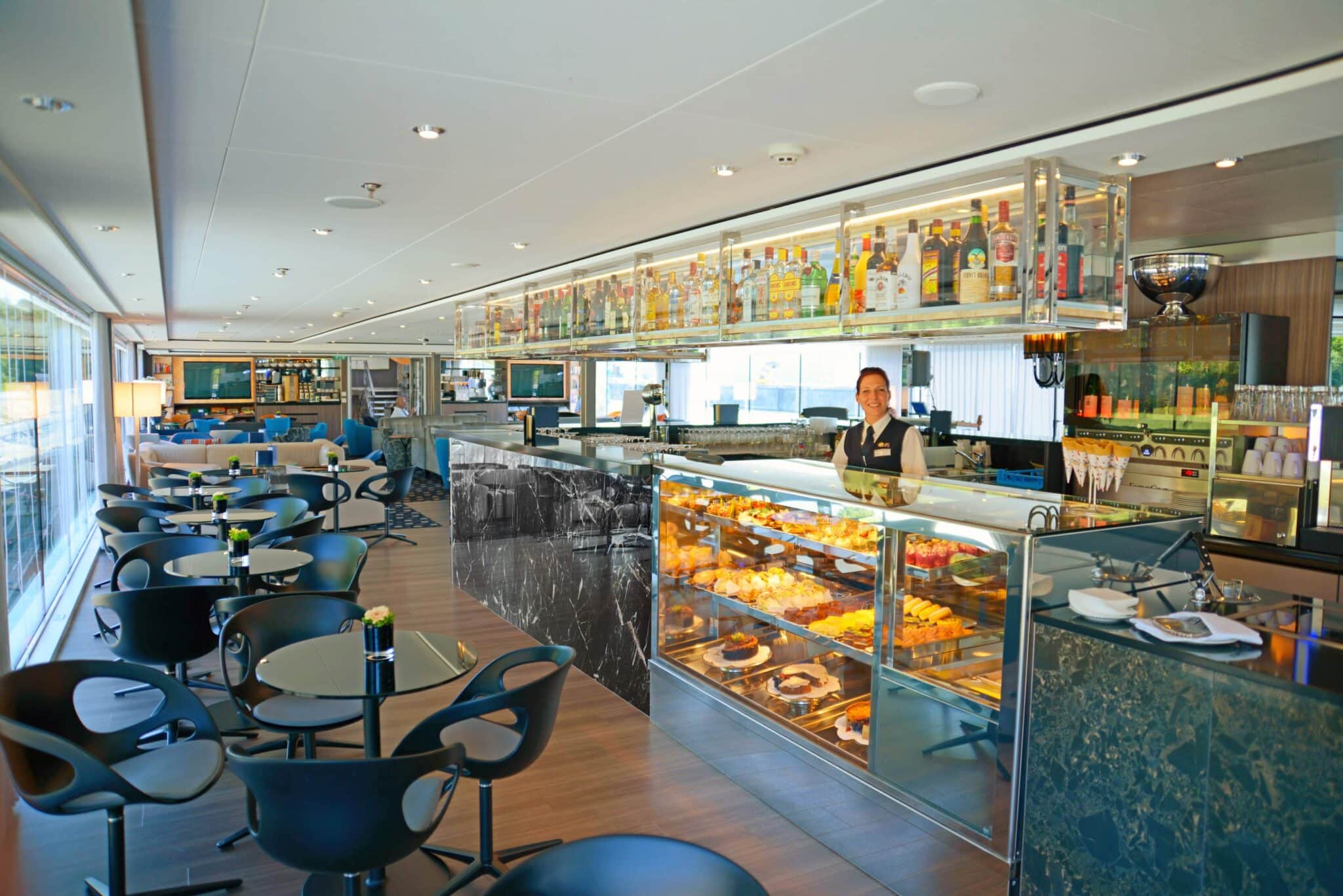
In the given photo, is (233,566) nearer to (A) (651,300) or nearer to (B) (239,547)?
(B) (239,547)

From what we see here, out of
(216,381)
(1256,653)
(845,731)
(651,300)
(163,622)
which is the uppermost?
(651,300)

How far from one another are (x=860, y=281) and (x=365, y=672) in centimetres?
273

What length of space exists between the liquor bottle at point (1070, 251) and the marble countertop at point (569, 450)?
2.27m

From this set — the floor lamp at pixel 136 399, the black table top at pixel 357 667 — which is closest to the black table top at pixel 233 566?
the black table top at pixel 357 667

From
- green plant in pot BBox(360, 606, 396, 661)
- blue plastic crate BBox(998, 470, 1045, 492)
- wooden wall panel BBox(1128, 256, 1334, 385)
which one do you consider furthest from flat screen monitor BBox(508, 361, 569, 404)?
green plant in pot BBox(360, 606, 396, 661)

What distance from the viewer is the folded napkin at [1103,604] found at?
2555mm

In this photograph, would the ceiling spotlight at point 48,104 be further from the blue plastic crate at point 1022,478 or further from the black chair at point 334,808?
the blue plastic crate at point 1022,478

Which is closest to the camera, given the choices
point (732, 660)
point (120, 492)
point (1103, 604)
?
point (1103, 604)

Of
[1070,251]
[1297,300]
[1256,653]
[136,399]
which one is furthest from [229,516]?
[1297,300]

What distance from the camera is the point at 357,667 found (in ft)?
10.1

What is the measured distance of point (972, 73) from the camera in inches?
106

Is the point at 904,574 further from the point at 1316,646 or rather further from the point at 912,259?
the point at 912,259

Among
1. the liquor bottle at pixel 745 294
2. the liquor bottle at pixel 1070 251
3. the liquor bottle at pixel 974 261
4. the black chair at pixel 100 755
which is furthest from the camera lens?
the liquor bottle at pixel 745 294

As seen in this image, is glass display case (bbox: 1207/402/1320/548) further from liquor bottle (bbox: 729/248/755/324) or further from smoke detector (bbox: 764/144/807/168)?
smoke detector (bbox: 764/144/807/168)
